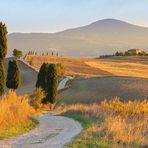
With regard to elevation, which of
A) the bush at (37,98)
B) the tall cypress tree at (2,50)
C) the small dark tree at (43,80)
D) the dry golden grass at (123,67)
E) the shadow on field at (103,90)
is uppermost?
the tall cypress tree at (2,50)

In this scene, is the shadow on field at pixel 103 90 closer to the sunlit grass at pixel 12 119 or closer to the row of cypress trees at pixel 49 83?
the row of cypress trees at pixel 49 83

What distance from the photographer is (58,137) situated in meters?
19.5

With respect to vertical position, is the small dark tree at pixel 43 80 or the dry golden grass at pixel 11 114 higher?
the dry golden grass at pixel 11 114

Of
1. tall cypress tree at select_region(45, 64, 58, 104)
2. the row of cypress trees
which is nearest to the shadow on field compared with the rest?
the row of cypress trees

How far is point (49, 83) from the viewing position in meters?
Result: 54.0

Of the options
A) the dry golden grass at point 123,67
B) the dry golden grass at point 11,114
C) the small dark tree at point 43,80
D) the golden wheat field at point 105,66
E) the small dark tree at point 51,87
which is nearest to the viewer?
the dry golden grass at point 11,114

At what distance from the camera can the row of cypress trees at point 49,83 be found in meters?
53.2

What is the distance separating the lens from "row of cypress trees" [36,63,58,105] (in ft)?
174

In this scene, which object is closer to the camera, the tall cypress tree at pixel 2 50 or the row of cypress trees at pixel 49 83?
the tall cypress tree at pixel 2 50

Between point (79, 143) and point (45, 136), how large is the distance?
3.14m

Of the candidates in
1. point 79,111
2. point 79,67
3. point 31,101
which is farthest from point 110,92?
point 79,67

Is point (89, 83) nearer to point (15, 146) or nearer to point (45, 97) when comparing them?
point (45, 97)

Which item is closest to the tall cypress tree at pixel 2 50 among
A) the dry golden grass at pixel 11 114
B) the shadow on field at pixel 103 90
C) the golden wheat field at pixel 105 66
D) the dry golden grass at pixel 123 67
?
the dry golden grass at pixel 11 114

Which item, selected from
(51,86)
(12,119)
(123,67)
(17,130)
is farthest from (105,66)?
(17,130)
